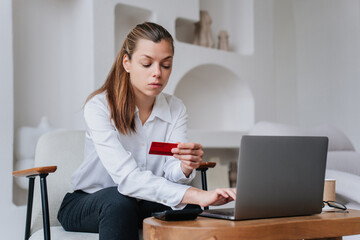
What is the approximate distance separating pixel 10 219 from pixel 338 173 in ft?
6.94

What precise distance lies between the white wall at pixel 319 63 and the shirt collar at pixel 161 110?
11.0ft

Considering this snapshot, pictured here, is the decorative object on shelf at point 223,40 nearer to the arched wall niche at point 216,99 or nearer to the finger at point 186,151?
the arched wall niche at point 216,99

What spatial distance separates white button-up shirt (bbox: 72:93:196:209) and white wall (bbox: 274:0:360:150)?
3.34 metres

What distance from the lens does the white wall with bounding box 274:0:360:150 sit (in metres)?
4.60

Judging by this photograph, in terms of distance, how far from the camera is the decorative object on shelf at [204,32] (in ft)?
14.6

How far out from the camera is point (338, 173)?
7.04 ft

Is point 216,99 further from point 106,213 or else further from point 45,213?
point 106,213

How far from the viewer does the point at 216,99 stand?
492 centimetres

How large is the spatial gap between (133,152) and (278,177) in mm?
657

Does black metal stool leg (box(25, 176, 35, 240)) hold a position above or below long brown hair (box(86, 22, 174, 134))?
below

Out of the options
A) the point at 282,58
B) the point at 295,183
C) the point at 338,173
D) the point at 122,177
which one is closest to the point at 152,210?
the point at 122,177

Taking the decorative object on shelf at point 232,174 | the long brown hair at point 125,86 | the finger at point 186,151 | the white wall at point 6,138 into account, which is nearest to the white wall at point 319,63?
the decorative object on shelf at point 232,174

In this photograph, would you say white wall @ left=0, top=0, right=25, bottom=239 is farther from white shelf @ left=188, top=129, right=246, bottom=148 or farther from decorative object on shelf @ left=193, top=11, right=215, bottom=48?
decorative object on shelf @ left=193, top=11, right=215, bottom=48

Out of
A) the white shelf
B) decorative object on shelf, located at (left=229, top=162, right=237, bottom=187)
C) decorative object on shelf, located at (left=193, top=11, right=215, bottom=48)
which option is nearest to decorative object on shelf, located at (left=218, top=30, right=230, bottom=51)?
decorative object on shelf, located at (left=193, top=11, right=215, bottom=48)
